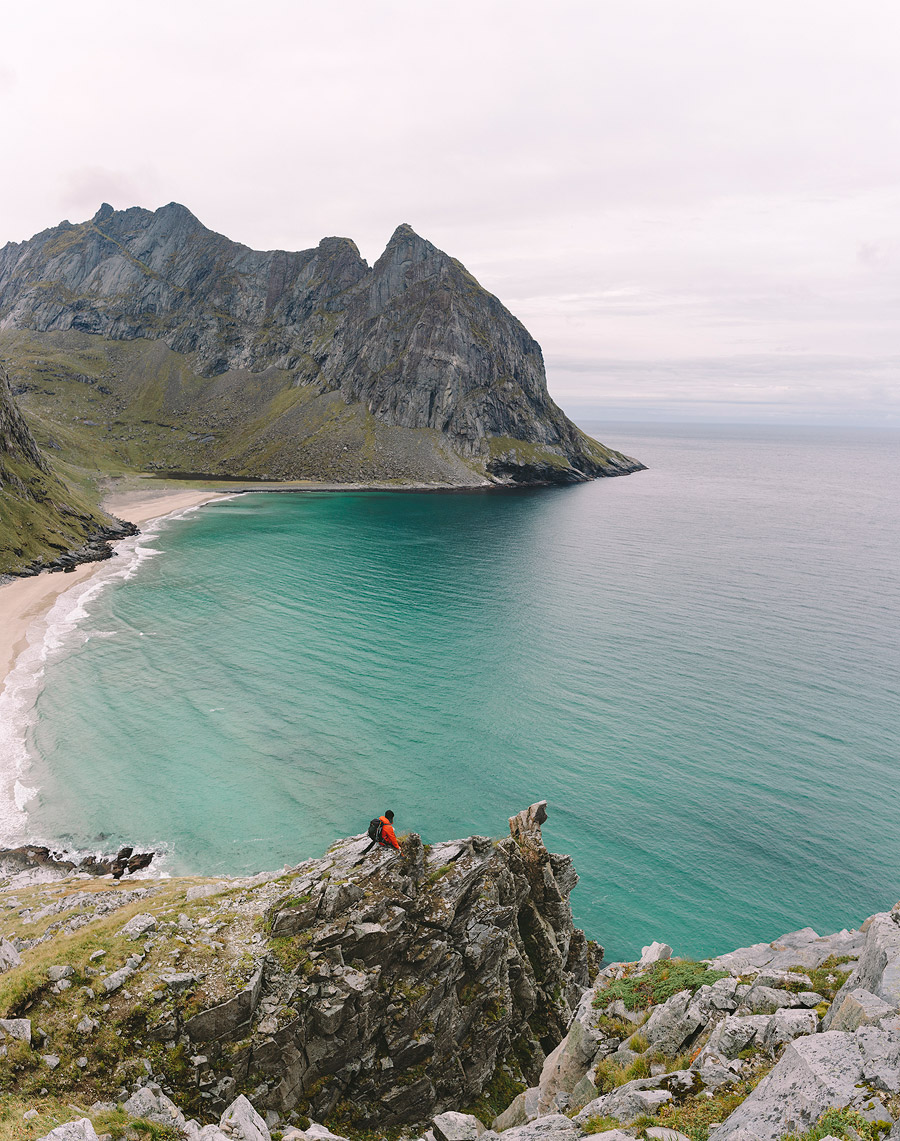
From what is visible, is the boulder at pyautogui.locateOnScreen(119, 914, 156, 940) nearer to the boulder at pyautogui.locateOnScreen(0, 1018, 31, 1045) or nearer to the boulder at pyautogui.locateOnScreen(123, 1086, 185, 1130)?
the boulder at pyautogui.locateOnScreen(0, 1018, 31, 1045)

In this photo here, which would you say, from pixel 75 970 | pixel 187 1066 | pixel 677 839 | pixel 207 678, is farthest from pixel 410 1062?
pixel 207 678

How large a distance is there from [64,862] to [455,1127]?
109 ft

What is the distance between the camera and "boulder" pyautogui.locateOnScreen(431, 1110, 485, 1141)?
1463cm

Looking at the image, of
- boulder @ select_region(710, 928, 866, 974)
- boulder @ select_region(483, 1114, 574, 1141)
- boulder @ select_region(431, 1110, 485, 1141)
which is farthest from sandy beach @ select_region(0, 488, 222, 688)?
boulder @ select_region(710, 928, 866, 974)

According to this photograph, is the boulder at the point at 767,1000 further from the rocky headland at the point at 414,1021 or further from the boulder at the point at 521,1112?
the boulder at the point at 521,1112

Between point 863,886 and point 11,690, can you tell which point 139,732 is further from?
point 863,886

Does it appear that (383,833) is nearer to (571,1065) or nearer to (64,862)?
(571,1065)

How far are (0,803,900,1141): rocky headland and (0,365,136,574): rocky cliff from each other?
89042 millimetres

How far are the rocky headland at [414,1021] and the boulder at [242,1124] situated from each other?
1.9 inches

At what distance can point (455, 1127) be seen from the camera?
14.9 metres

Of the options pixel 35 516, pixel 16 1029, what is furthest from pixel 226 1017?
pixel 35 516

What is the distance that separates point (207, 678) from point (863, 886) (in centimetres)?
5860

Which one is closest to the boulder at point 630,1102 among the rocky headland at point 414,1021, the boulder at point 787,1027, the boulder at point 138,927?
the rocky headland at point 414,1021

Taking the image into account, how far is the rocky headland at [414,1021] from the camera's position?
11391mm
